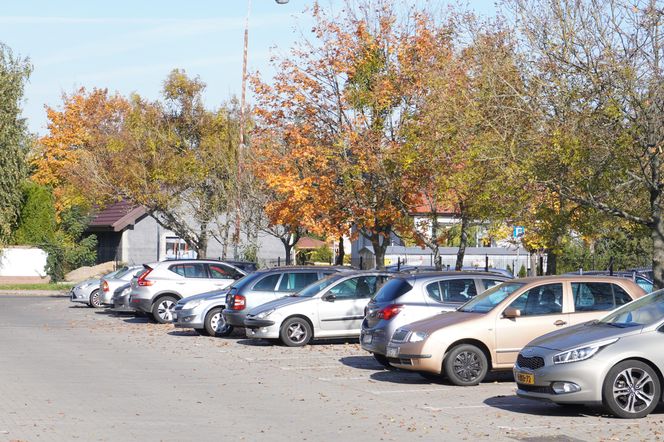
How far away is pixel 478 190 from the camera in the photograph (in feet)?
78.7

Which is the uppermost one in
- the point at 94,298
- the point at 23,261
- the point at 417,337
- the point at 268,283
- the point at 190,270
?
the point at 23,261

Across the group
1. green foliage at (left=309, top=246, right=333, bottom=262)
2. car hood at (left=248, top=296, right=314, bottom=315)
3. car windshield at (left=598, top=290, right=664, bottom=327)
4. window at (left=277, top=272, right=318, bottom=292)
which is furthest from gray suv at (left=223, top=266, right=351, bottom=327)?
green foliage at (left=309, top=246, right=333, bottom=262)

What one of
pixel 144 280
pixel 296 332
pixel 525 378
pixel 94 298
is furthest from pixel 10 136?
pixel 525 378

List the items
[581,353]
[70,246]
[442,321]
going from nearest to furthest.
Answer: [581,353] < [442,321] < [70,246]

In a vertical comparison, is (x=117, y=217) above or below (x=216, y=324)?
above

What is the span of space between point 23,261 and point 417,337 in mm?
42668

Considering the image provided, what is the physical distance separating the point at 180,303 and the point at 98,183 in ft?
62.8

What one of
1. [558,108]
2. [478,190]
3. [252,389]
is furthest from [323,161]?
[252,389]

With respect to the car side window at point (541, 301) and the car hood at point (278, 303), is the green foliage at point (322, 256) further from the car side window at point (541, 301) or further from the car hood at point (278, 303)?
the car side window at point (541, 301)

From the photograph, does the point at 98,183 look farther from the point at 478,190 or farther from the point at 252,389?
the point at 252,389

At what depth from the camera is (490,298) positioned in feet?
51.6

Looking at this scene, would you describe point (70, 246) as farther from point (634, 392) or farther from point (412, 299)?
point (634, 392)

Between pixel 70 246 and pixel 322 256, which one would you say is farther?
pixel 322 256

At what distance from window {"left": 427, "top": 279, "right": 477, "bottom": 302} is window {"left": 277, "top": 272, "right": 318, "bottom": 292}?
6.44m
